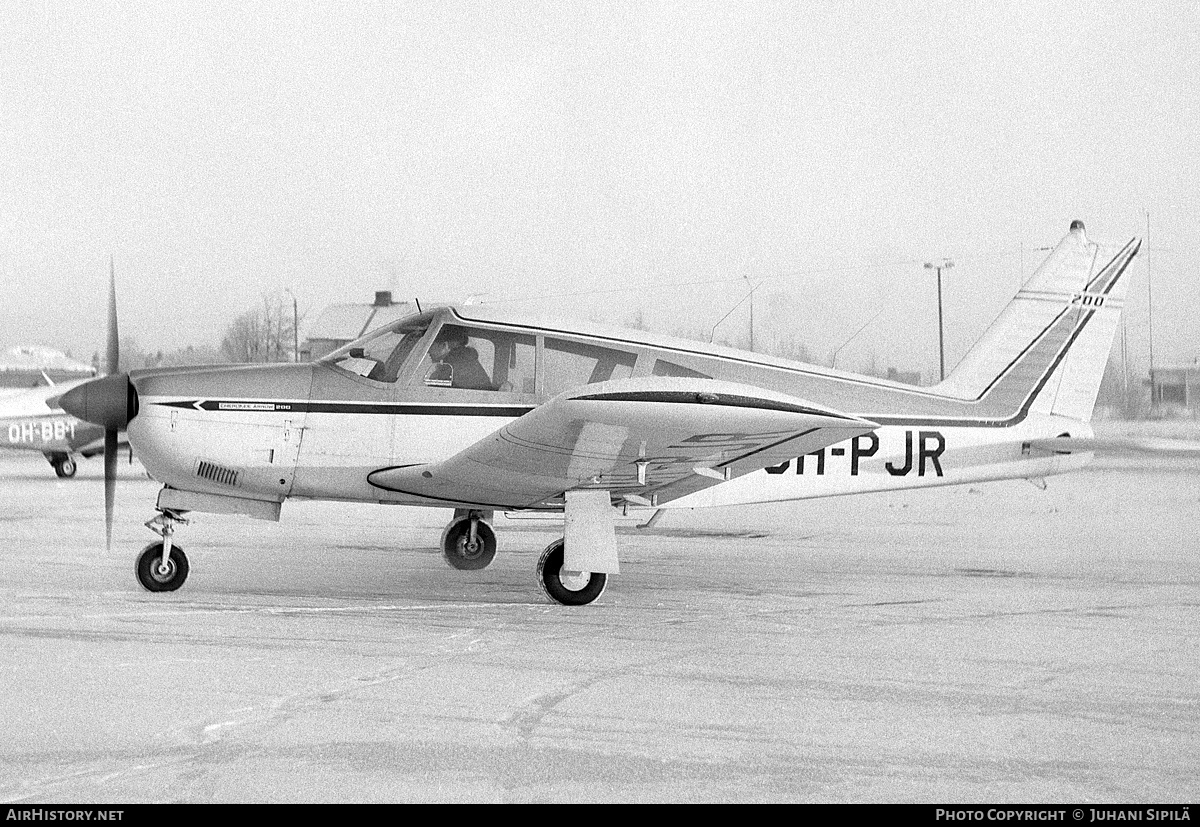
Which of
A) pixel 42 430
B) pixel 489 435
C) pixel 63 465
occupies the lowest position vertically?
pixel 63 465

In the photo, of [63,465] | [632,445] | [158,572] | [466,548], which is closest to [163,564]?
[158,572]

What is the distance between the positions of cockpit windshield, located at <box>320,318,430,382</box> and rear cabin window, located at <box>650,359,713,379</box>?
176cm

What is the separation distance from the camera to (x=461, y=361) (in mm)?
8781

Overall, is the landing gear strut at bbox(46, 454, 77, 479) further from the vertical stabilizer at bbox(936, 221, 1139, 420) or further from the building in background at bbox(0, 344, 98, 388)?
the building in background at bbox(0, 344, 98, 388)

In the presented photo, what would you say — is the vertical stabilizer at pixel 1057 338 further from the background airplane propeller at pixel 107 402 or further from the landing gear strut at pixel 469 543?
the background airplane propeller at pixel 107 402

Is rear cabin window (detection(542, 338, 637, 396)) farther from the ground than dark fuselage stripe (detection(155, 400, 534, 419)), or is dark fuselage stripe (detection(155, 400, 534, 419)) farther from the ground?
rear cabin window (detection(542, 338, 637, 396))

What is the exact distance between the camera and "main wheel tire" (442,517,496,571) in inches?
402

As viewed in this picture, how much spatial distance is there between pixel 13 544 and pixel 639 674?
8.91 metres

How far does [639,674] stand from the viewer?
613cm

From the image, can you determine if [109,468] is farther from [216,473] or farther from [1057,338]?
[1057,338]

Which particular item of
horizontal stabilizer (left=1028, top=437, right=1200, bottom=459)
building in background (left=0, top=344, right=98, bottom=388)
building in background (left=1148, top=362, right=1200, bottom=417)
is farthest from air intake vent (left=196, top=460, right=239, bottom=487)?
building in background (left=0, top=344, right=98, bottom=388)

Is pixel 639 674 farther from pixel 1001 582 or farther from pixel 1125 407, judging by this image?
pixel 1125 407

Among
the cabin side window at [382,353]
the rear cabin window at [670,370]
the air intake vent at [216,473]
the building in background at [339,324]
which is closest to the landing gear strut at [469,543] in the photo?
the cabin side window at [382,353]

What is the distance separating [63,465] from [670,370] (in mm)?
21290
